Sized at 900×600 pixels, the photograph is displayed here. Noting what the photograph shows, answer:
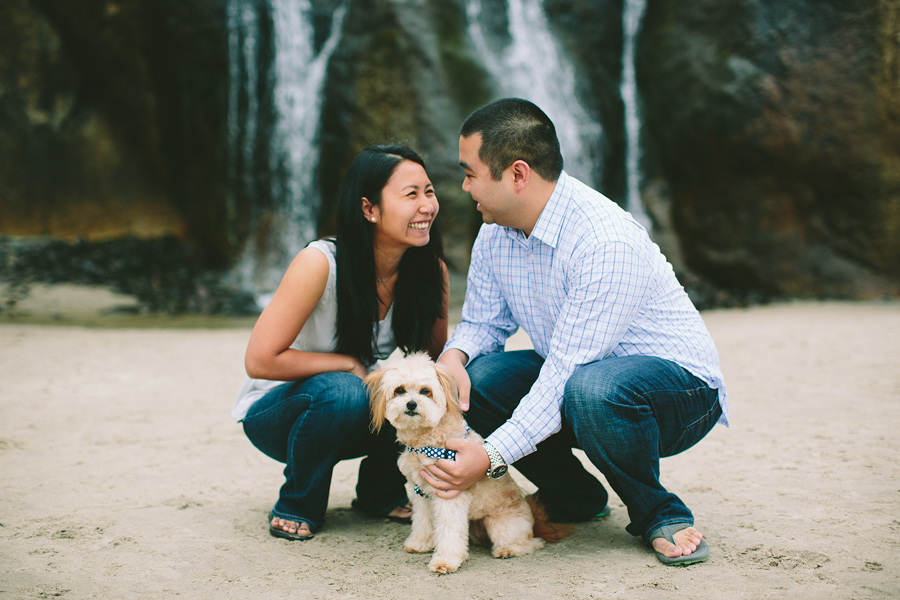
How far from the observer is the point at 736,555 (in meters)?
2.50

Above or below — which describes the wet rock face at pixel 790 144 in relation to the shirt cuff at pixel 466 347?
above

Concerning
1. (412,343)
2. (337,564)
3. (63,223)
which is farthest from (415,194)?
(63,223)

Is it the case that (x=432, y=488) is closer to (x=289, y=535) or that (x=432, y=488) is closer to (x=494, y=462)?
(x=494, y=462)

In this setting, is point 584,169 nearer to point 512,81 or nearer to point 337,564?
point 512,81

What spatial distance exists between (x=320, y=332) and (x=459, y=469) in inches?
36.9

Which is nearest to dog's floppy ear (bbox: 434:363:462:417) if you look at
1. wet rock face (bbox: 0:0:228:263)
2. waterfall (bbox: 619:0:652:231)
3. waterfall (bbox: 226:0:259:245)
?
waterfall (bbox: 619:0:652:231)

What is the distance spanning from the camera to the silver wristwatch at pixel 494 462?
2438mm

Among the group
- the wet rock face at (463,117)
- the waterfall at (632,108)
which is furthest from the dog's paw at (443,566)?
the waterfall at (632,108)

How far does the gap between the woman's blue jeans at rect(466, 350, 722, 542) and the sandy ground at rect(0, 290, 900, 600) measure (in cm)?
22

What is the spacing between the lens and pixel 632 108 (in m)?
12.8

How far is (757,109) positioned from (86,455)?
394 inches

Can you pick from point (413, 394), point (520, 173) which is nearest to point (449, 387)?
point (413, 394)

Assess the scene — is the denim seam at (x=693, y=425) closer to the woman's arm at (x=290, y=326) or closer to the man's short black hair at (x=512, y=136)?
the man's short black hair at (x=512, y=136)

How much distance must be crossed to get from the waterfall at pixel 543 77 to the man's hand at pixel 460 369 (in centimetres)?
907
